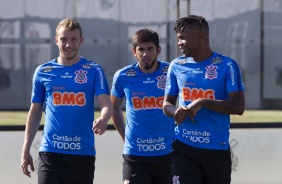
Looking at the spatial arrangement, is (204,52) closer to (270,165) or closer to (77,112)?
(77,112)

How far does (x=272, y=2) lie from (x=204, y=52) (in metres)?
9.90

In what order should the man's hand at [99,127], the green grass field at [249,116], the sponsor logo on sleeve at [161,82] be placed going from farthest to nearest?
the green grass field at [249,116]
the sponsor logo on sleeve at [161,82]
the man's hand at [99,127]

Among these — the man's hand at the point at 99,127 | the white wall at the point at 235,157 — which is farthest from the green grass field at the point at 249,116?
the man's hand at the point at 99,127

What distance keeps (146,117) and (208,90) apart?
1024mm

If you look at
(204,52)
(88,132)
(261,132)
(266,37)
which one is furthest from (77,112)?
(266,37)

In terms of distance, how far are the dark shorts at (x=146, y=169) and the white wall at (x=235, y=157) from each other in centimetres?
247

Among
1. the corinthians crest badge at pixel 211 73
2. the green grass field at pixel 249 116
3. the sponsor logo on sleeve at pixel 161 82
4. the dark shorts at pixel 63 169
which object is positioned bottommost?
the green grass field at pixel 249 116

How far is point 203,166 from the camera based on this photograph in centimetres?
580

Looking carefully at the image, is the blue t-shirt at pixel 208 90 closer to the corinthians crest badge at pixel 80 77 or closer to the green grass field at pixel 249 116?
the corinthians crest badge at pixel 80 77

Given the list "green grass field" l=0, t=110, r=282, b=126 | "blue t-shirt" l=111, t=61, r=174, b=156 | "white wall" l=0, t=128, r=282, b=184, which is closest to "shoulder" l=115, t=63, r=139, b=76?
"blue t-shirt" l=111, t=61, r=174, b=156

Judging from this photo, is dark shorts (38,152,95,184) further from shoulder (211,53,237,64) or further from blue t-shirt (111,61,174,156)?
shoulder (211,53,237,64)

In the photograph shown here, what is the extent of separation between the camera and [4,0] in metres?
15.4

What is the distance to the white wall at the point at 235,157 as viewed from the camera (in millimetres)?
9055

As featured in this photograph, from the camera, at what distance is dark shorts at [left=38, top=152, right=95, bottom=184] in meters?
5.89
